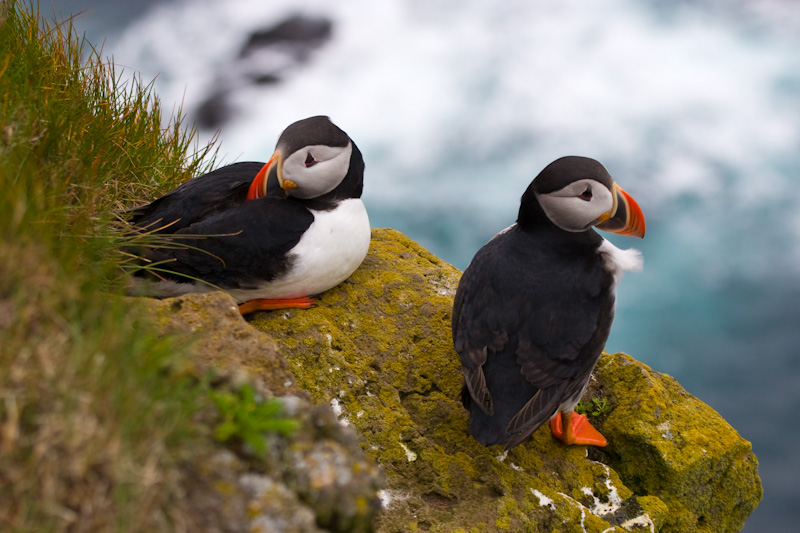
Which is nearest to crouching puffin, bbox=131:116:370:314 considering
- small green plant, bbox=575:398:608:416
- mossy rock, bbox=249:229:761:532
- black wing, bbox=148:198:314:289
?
black wing, bbox=148:198:314:289

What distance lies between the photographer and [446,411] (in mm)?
4348

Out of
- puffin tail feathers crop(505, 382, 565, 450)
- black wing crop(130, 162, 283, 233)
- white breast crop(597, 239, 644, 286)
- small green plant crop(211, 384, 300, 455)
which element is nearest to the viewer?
small green plant crop(211, 384, 300, 455)

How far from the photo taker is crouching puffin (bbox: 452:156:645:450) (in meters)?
3.93

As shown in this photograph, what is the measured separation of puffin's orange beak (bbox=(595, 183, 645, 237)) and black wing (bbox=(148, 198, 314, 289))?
209cm

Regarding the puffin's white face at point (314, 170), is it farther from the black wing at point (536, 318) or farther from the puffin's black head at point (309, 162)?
the black wing at point (536, 318)

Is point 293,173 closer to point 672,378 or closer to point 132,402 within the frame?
point 132,402

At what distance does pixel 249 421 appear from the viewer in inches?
81.1

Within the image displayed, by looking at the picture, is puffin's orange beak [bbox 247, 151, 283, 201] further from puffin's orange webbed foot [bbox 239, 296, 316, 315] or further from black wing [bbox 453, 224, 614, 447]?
black wing [bbox 453, 224, 614, 447]

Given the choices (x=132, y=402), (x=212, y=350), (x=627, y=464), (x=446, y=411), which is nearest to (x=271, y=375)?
(x=212, y=350)

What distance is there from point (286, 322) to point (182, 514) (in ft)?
9.24

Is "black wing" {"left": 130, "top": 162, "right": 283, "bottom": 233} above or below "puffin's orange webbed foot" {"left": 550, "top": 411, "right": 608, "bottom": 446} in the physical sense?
above

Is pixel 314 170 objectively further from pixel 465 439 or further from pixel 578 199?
pixel 465 439

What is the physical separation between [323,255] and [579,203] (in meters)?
1.76

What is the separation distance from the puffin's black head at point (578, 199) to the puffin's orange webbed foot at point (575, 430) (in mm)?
1264
